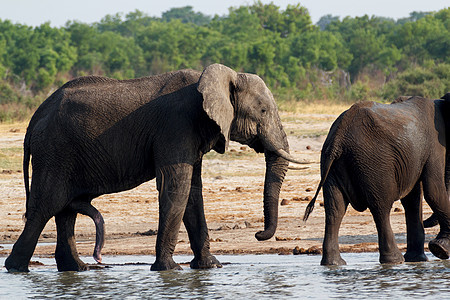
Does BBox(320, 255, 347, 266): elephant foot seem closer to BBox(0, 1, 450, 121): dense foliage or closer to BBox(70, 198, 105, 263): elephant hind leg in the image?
BBox(70, 198, 105, 263): elephant hind leg

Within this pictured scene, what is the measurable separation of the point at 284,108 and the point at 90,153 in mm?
13773

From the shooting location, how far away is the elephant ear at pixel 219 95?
23.2 ft

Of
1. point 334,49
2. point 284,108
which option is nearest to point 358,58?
point 334,49

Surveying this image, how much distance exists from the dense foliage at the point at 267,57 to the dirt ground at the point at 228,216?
1128 cm

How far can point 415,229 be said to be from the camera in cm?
771

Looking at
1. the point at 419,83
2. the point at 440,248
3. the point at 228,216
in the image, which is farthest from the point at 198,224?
the point at 419,83

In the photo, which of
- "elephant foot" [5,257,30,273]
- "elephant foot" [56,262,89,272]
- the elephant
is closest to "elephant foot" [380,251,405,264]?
the elephant

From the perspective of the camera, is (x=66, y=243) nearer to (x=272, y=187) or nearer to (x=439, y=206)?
(x=272, y=187)

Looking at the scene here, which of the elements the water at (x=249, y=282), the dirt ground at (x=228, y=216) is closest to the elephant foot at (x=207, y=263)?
the water at (x=249, y=282)

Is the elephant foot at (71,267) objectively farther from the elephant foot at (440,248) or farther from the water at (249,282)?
the elephant foot at (440,248)

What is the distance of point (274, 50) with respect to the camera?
3459 cm

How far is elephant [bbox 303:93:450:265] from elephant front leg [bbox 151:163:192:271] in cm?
110

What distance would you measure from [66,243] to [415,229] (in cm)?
304

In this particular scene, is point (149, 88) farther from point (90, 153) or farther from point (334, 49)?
point (334, 49)
